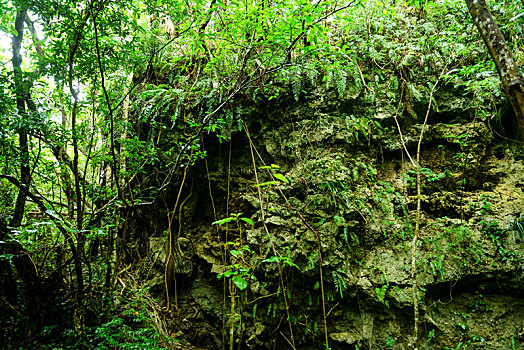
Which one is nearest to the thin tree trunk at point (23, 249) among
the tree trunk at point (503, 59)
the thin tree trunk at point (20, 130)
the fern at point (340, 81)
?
the thin tree trunk at point (20, 130)

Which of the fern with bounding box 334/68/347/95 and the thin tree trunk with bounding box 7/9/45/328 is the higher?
the fern with bounding box 334/68/347/95

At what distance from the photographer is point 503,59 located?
2.34m

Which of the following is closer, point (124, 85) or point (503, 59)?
point (503, 59)

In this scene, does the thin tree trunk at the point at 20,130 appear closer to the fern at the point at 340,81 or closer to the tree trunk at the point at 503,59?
the fern at the point at 340,81

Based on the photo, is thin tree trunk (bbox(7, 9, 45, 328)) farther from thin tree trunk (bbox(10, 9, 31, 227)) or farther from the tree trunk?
the tree trunk

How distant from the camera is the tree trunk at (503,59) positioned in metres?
2.25

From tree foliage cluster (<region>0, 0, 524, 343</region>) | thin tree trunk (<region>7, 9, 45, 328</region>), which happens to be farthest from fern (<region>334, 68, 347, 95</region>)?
thin tree trunk (<region>7, 9, 45, 328</region>)

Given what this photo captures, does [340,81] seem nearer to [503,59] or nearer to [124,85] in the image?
[503,59]

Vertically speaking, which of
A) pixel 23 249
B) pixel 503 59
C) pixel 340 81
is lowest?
pixel 23 249

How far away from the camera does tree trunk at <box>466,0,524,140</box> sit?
225 centimetres

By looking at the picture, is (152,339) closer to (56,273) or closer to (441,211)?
(56,273)

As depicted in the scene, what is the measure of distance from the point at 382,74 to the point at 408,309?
13.2 ft

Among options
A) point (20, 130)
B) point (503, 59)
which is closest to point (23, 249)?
point (20, 130)

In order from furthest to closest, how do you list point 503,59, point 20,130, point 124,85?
point 124,85
point 20,130
point 503,59
